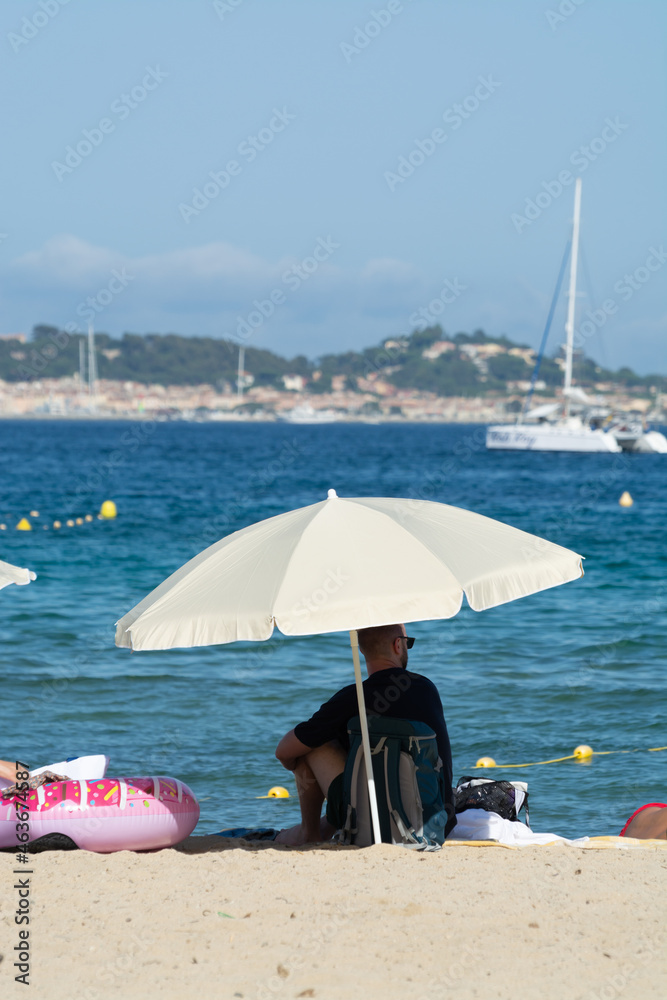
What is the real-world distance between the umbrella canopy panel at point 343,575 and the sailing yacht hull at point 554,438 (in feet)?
187

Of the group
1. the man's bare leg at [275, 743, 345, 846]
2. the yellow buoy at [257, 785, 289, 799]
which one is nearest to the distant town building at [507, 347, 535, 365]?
the yellow buoy at [257, 785, 289, 799]

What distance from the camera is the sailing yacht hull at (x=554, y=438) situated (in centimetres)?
6023

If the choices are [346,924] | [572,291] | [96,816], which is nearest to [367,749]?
[346,924]

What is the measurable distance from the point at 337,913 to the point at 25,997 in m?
1.23

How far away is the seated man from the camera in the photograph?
463 cm

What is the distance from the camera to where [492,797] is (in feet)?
17.6

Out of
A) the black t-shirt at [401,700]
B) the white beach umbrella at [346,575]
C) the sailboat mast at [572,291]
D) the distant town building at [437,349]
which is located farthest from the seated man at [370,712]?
the distant town building at [437,349]

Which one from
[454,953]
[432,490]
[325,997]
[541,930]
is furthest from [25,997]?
[432,490]

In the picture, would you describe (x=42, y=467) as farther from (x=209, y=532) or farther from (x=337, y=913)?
(x=337, y=913)

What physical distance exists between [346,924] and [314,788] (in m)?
1.12

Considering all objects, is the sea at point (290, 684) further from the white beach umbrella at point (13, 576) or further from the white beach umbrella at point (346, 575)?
the white beach umbrella at point (346, 575)

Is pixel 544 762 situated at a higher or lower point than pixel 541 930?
lower

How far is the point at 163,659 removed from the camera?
10.8 meters

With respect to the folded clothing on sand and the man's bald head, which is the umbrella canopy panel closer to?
the man's bald head
